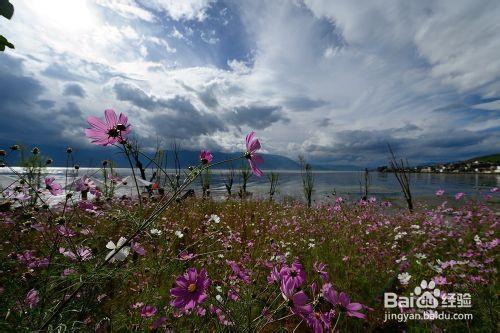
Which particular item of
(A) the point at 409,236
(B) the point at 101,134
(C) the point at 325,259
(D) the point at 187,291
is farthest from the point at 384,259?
(B) the point at 101,134

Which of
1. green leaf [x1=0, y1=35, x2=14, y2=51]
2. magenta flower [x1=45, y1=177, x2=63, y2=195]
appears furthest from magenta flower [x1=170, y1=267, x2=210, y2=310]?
magenta flower [x1=45, y1=177, x2=63, y2=195]

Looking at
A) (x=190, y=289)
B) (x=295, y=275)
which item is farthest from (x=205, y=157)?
(x=295, y=275)

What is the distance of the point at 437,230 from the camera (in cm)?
447

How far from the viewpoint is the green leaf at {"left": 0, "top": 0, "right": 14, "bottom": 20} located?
36.0 inches

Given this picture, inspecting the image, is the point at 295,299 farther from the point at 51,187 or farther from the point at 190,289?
the point at 51,187

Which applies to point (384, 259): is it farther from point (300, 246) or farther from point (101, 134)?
point (101, 134)

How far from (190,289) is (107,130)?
85cm

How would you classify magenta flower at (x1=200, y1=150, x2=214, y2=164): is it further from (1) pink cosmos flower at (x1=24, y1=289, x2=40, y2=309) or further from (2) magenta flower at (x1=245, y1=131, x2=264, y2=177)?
(1) pink cosmos flower at (x1=24, y1=289, x2=40, y2=309)

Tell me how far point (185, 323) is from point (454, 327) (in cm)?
219

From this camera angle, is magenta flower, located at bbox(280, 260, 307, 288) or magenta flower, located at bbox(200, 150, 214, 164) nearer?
magenta flower, located at bbox(280, 260, 307, 288)

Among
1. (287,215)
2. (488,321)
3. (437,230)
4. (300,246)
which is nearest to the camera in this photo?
(488,321)

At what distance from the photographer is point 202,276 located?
111 centimetres

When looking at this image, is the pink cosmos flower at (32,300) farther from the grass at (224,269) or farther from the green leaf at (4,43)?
the green leaf at (4,43)

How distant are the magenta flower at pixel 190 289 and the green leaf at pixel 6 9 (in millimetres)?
1163
